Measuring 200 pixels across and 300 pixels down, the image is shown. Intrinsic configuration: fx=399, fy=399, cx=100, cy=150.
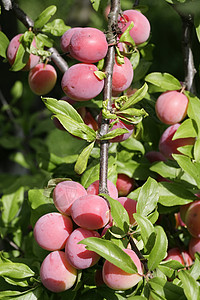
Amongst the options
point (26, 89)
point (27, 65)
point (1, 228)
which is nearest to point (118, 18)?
point (27, 65)

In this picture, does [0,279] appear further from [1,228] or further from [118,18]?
[118,18]

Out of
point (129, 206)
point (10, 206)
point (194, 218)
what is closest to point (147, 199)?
point (129, 206)

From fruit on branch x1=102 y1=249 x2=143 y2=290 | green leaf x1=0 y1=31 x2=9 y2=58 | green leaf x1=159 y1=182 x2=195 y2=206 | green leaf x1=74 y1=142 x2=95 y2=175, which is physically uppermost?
green leaf x1=0 y1=31 x2=9 y2=58

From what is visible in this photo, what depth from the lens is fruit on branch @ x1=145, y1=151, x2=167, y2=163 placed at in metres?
0.84

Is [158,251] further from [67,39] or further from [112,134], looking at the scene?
[67,39]

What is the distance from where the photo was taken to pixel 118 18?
703mm

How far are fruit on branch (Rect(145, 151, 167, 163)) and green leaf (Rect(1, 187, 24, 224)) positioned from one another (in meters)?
0.36

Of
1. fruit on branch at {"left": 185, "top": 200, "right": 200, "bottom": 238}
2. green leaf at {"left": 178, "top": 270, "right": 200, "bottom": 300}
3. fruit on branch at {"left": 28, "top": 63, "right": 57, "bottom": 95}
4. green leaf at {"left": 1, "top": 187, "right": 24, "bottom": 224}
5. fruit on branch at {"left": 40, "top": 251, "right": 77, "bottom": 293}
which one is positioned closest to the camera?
green leaf at {"left": 178, "top": 270, "right": 200, "bottom": 300}

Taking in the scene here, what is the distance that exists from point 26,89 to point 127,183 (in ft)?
4.23

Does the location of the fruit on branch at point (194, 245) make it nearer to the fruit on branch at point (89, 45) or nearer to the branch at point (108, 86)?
the branch at point (108, 86)

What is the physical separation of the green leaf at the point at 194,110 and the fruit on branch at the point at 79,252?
0.95ft

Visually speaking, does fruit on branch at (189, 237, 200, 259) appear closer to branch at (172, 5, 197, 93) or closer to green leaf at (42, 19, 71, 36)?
branch at (172, 5, 197, 93)

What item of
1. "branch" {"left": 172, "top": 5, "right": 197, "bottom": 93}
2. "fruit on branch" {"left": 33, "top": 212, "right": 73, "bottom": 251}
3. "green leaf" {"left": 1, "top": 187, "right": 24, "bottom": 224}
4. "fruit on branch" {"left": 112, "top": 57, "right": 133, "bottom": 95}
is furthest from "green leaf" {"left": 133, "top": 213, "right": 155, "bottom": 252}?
"green leaf" {"left": 1, "top": 187, "right": 24, "bottom": 224}

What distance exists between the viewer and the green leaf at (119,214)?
21.1 inches
